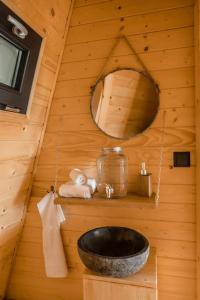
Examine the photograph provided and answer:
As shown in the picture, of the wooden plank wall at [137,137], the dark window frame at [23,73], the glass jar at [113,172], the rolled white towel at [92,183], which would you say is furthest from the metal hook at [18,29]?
the rolled white towel at [92,183]

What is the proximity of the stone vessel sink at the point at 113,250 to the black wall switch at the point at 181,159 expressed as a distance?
1.49 feet

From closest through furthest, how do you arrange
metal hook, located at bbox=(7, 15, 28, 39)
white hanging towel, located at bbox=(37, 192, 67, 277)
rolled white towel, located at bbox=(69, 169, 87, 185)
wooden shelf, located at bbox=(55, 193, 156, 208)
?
metal hook, located at bbox=(7, 15, 28, 39) → wooden shelf, located at bbox=(55, 193, 156, 208) → rolled white towel, located at bbox=(69, 169, 87, 185) → white hanging towel, located at bbox=(37, 192, 67, 277)

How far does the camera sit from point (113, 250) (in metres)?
1.36

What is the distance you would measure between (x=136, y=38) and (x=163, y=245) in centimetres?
125

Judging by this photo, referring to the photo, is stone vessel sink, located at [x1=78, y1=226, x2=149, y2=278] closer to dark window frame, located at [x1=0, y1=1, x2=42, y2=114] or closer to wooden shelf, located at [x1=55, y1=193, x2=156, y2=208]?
wooden shelf, located at [x1=55, y1=193, x2=156, y2=208]

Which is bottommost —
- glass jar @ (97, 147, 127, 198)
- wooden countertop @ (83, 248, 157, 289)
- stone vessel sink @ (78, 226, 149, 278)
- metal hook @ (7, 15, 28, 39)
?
wooden countertop @ (83, 248, 157, 289)

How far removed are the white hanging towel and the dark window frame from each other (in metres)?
0.61

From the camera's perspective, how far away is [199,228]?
1.32 m

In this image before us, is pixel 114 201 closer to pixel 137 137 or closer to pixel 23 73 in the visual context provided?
pixel 137 137

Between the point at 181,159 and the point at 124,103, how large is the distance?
465mm

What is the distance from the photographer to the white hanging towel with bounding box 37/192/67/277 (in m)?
1.51

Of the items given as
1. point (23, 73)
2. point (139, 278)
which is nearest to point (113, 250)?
point (139, 278)

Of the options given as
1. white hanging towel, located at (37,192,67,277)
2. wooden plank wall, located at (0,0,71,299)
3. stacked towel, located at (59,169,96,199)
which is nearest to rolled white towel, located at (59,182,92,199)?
stacked towel, located at (59,169,96,199)

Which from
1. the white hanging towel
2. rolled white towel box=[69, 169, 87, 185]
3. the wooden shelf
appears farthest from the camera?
the white hanging towel
